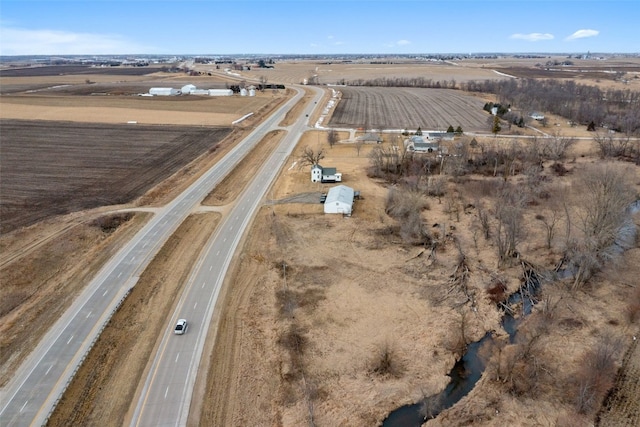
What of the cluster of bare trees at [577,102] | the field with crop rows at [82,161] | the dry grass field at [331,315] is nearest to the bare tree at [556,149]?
the dry grass field at [331,315]

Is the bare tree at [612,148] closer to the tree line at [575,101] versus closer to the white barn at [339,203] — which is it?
the tree line at [575,101]

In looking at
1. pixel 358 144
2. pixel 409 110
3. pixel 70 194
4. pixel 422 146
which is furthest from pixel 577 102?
pixel 70 194

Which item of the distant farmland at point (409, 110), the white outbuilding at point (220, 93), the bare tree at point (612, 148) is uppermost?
the white outbuilding at point (220, 93)

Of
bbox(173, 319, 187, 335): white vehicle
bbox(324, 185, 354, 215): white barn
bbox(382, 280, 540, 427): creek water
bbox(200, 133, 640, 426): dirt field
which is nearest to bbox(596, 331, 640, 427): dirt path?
bbox(200, 133, 640, 426): dirt field

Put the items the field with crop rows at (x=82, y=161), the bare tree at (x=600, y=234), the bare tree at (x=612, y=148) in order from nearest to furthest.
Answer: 1. the bare tree at (x=600, y=234)
2. the field with crop rows at (x=82, y=161)
3. the bare tree at (x=612, y=148)

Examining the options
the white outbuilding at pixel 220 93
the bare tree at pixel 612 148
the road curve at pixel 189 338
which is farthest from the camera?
the white outbuilding at pixel 220 93

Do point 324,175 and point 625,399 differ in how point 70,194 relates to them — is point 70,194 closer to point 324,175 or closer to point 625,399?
point 324,175

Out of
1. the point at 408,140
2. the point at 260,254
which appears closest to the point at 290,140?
the point at 408,140
